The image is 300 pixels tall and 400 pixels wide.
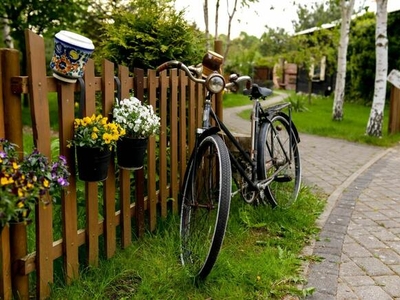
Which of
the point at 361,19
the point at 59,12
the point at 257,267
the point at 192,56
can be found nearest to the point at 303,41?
the point at 361,19

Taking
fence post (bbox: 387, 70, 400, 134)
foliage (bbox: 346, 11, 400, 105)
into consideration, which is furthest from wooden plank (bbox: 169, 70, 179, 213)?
foliage (bbox: 346, 11, 400, 105)

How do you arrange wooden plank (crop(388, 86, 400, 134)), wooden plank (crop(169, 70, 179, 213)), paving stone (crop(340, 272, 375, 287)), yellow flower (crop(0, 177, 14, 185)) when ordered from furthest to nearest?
wooden plank (crop(388, 86, 400, 134)), wooden plank (crop(169, 70, 179, 213)), paving stone (crop(340, 272, 375, 287)), yellow flower (crop(0, 177, 14, 185))

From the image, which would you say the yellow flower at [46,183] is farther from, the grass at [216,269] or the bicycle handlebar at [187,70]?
the bicycle handlebar at [187,70]

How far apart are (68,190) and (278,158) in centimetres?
218

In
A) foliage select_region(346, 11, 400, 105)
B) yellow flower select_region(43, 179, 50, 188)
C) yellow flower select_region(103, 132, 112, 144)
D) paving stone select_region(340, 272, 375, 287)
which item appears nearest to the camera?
yellow flower select_region(43, 179, 50, 188)

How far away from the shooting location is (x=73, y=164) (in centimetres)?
248

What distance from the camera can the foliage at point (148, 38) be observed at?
12.0 ft

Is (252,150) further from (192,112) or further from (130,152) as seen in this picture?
(130,152)

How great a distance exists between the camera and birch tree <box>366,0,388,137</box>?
27.1 ft

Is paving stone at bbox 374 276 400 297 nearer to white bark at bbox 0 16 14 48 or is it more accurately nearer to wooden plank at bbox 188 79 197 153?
wooden plank at bbox 188 79 197 153

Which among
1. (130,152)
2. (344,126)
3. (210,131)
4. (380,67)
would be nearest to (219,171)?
(210,131)

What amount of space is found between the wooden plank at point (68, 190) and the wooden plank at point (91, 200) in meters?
0.11

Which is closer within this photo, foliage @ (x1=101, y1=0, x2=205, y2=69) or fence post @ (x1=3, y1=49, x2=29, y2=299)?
fence post @ (x1=3, y1=49, x2=29, y2=299)

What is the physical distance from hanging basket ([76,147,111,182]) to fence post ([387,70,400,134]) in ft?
26.6
